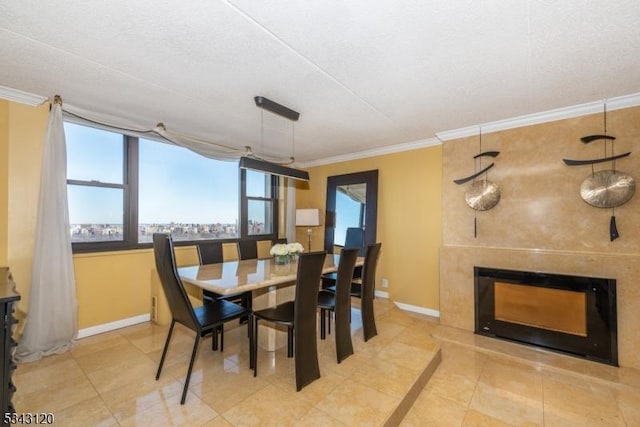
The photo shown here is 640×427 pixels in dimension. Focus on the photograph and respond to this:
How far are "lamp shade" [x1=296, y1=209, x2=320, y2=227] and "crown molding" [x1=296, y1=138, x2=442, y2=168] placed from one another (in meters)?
0.96

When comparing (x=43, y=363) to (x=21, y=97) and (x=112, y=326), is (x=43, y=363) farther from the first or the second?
(x=21, y=97)

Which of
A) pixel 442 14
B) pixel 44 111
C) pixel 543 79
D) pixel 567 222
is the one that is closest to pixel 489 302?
pixel 567 222

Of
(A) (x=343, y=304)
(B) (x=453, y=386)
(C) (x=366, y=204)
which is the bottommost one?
(B) (x=453, y=386)

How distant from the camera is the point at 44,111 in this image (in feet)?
8.64

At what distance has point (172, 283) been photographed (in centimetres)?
197

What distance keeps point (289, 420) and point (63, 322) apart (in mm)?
2429

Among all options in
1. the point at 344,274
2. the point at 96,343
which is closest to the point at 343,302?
the point at 344,274

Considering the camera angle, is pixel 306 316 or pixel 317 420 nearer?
pixel 317 420

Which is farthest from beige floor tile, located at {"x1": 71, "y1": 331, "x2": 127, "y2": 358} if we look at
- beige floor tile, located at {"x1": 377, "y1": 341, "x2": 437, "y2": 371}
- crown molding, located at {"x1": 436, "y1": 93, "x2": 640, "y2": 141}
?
crown molding, located at {"x1": 436, "y1": 93, "x2": 640, "y2": 141}

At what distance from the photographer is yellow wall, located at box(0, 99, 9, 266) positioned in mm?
2428

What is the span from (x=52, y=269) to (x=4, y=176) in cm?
91

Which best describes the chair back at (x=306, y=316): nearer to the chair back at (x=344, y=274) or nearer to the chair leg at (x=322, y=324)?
the chair back at (x=344, y=274)

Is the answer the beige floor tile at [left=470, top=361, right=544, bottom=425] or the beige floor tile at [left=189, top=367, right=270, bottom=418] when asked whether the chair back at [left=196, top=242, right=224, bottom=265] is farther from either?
the beige floor tile at [left=470, top=361, right=544, bottom=425]

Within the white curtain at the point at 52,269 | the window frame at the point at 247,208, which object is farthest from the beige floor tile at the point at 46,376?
the window frame at the point at 247,208
